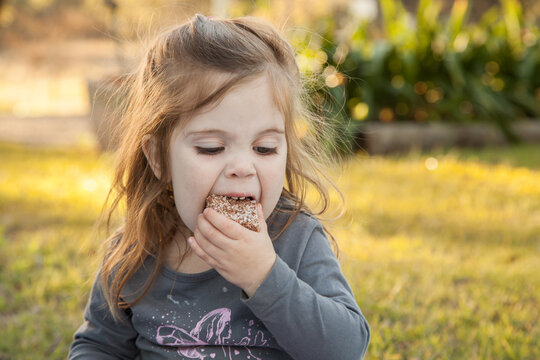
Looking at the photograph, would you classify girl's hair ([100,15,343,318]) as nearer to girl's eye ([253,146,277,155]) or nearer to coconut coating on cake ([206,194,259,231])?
girl's eye ([253,146,277,155])

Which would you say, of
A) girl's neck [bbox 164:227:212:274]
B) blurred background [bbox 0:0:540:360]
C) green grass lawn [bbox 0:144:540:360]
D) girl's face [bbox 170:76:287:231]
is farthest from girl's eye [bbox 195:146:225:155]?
green grass lawn [bbox 0:144:540:360]

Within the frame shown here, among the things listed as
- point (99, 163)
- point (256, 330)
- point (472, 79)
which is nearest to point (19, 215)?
point (99, 163)

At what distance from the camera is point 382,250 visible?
343cm

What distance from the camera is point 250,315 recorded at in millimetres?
1735

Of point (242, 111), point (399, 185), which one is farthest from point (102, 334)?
point (399, 185)

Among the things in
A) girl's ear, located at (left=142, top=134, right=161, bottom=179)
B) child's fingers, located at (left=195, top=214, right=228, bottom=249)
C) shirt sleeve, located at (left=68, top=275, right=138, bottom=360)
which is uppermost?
girl's ear, located at (left=142, top=134, right=161, bottom=179)

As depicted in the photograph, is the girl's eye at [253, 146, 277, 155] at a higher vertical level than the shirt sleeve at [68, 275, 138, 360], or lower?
higher

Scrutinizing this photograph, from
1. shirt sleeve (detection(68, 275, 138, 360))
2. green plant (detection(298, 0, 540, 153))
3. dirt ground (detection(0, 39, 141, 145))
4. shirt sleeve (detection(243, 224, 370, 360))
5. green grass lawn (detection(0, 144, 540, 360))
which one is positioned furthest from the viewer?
dirt ground (detection(0, 39, 141, 145))

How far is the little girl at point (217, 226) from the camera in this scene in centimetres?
154

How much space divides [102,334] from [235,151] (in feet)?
2.59

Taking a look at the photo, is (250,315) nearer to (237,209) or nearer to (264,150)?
(237,209)

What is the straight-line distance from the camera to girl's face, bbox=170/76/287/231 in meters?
1.59

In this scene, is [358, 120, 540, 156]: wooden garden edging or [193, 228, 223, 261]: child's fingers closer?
[193, 228, 223, 261]: child's fingers

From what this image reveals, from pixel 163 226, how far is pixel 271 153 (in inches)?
18.8
